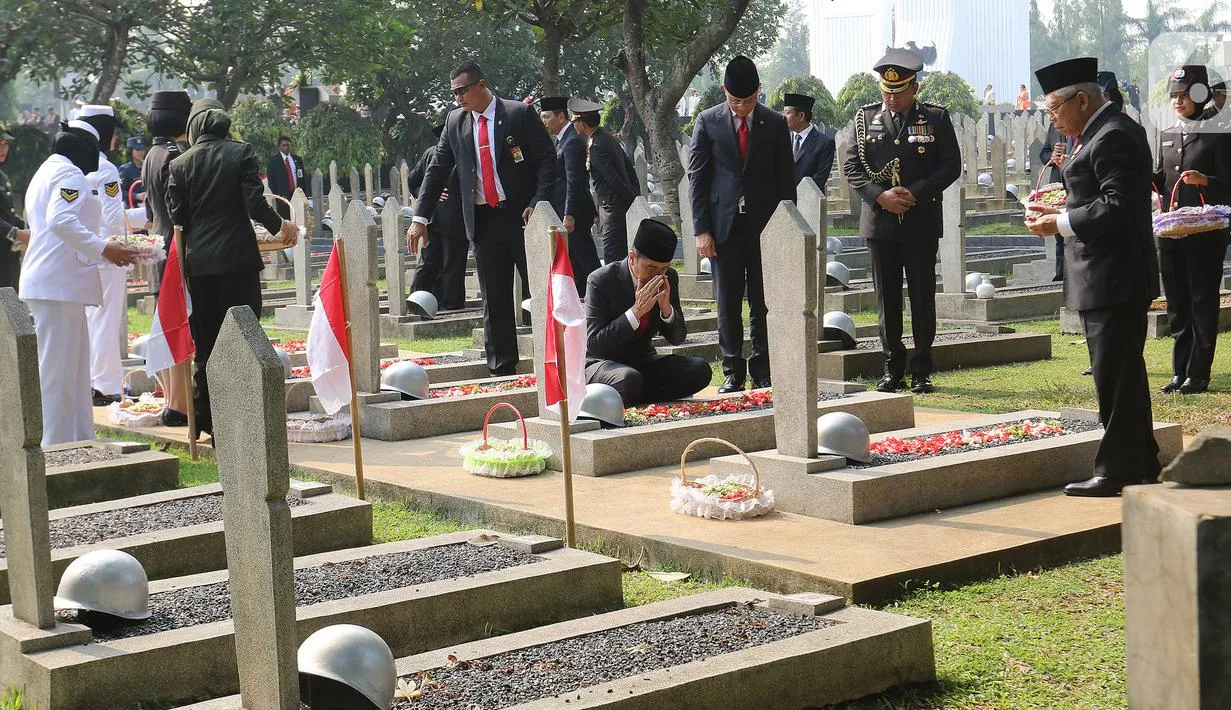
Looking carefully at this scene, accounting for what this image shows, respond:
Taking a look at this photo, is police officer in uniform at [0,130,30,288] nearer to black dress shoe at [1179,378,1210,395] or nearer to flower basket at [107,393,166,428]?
flower basket at [107,393,166,428]

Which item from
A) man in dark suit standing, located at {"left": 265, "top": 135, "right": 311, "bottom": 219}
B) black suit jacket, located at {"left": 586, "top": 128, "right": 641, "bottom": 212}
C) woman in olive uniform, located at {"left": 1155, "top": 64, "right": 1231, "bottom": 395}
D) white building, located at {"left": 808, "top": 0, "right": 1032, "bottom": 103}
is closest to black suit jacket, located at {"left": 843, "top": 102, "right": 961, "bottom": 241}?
woman in olive uniform, located at {"left": 1155, "top": 64, "right": 1231, "bottom": 395}

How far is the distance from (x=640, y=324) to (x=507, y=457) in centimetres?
136

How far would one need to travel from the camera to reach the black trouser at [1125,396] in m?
7.00

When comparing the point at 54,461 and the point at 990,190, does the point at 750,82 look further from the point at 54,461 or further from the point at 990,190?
the point at 990,190

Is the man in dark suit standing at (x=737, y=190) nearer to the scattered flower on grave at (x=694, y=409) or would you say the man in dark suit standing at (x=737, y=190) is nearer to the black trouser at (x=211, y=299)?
the scattered flower on grave at (x=694, y=409)

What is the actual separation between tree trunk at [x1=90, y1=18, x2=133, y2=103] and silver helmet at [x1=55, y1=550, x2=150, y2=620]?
93.9ft

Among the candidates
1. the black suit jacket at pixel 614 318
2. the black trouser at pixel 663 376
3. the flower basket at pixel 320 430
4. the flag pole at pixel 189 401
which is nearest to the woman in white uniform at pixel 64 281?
the flag pole at pixel 189 401

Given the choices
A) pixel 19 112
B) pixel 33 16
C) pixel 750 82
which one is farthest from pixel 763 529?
pixel 19 112

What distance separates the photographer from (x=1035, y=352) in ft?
40.1

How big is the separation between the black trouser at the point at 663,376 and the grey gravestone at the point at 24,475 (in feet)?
14.5

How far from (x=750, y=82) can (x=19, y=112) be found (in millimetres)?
74030

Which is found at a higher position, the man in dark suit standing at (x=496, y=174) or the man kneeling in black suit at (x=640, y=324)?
the man in dark suit standing at (x=496, y=174)

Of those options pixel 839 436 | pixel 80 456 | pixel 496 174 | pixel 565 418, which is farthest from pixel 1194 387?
pixel 80 456

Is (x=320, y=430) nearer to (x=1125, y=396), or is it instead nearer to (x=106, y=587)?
(x=106, y=587)
